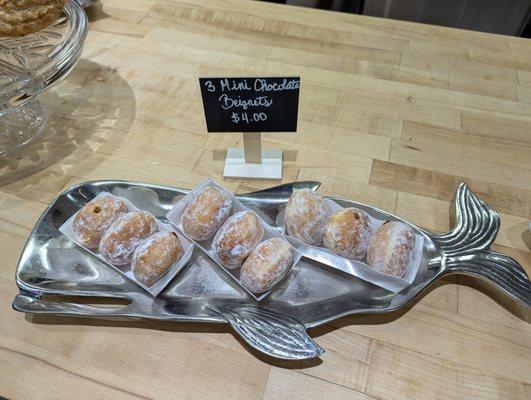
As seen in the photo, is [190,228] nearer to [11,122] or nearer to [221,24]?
[11,122]

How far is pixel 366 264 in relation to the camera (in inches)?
35.1

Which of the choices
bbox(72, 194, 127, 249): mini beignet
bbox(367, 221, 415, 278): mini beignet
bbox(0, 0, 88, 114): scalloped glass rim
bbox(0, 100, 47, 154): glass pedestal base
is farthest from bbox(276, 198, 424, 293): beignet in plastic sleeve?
bbox(0, 100, 47, 154): glass pedestal base

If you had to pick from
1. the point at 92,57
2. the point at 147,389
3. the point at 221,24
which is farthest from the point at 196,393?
the point at 221,24

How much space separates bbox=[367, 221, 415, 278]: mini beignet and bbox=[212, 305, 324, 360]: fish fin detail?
0.22 meters

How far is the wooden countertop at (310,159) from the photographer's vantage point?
33.1 inches

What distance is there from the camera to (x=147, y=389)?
818 millimetres

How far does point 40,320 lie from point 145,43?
4.02ft

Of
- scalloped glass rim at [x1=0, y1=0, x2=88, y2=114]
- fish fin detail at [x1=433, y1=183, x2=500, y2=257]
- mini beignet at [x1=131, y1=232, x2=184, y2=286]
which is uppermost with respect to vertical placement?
scalloped glass rim at [x1=0, y1=0, x2=88, y2=114]

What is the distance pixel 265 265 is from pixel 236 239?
9 cm

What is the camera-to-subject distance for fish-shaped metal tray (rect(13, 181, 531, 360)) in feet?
2.77

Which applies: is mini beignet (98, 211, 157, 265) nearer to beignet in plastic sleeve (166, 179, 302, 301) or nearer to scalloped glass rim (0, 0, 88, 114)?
Answer: beignet in plastic sleeve (166, 179, 302, 301)

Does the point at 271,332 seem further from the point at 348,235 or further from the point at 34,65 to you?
the point at 34,65

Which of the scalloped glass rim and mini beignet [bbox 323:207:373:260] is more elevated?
the scalloped glass rim

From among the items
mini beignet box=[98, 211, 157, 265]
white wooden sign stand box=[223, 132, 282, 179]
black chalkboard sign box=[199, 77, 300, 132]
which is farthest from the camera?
white wooden sign stand box=[223, 132, 282, 179]
